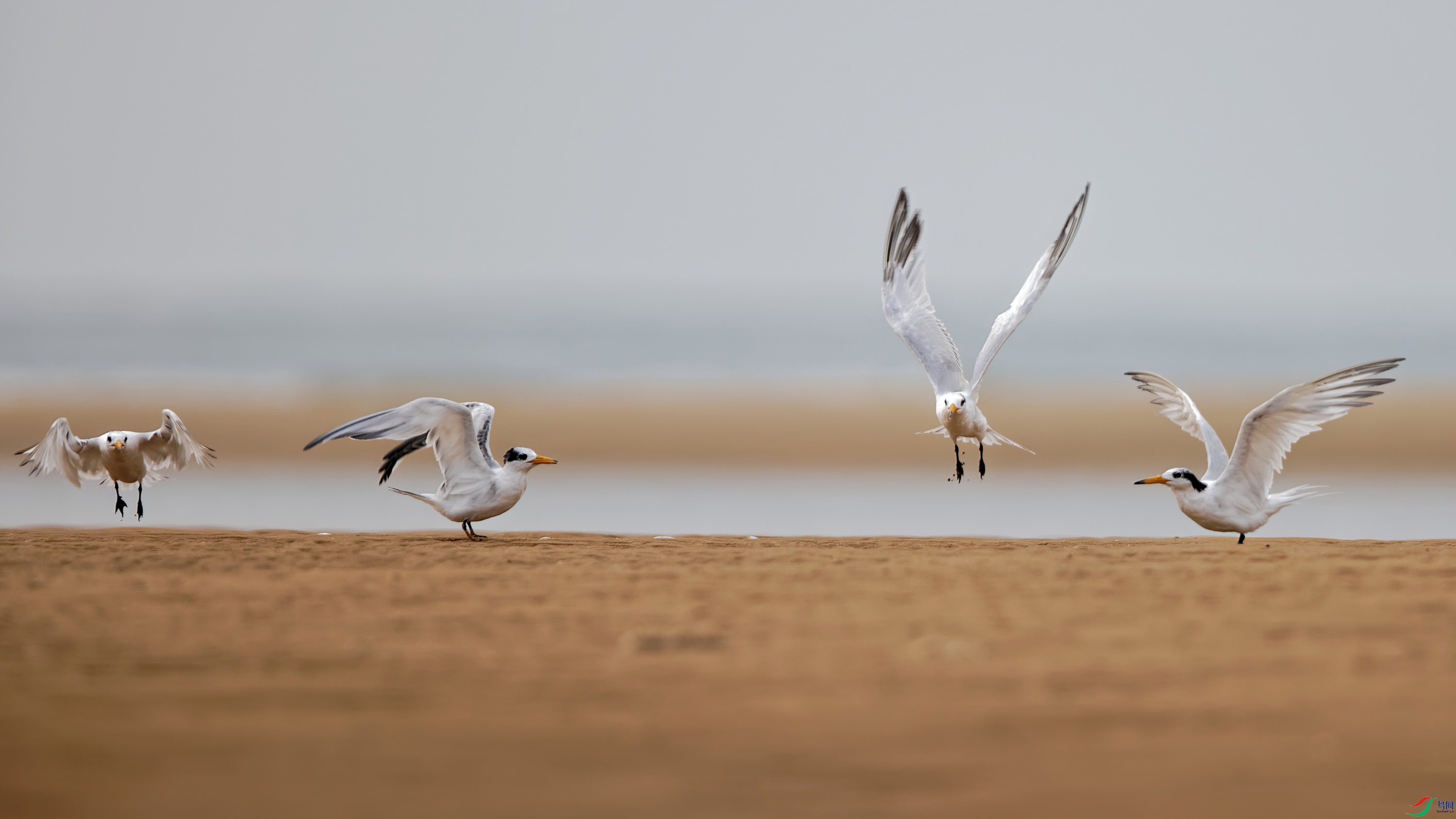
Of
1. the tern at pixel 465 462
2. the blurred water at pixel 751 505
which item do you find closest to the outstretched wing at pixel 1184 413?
the blurred water at pixel 751 505

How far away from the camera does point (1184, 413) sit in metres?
13.1

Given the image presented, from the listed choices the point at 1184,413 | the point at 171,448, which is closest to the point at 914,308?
the point at 1184,413

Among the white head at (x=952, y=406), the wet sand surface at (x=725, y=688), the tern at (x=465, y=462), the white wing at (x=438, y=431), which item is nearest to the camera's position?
the wet sand surface at (x=725, y=688)

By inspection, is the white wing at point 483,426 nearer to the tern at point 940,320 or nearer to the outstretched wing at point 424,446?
the outstretched wing at point 424,446

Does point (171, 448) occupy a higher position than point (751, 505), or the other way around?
point (171, 448)

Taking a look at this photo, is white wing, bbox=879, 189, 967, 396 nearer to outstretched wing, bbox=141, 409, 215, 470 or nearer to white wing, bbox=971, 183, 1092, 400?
white wing, bbox=971, 183, 1092, 400

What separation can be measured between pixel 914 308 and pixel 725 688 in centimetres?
821

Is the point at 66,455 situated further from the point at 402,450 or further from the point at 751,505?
the point at 751,505

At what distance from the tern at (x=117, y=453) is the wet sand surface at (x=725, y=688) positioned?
3197mm

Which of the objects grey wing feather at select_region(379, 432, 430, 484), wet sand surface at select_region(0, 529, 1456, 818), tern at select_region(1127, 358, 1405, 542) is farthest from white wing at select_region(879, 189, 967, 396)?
grey wing feather at select_region(379, 432, 430, 484)

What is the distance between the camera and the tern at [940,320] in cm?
1353

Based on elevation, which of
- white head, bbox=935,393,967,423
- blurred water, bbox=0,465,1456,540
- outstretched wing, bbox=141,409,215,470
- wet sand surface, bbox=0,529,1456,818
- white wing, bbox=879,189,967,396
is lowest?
wet sand surface, bbox=0,529,1456,818

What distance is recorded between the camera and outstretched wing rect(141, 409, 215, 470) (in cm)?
1377

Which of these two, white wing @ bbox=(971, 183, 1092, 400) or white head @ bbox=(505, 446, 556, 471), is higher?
white wing @ bbox=(971, 183, 1092, 400)
